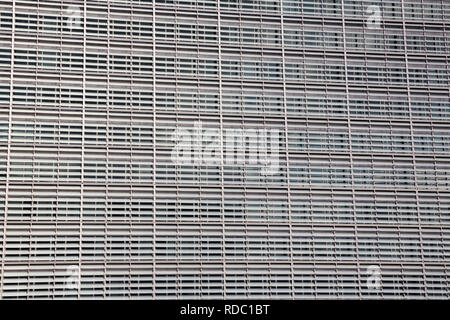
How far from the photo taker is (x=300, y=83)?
253 feet

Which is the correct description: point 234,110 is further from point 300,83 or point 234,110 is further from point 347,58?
point 347,58

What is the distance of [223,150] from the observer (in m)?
74.2

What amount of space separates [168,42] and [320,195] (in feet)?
74.7

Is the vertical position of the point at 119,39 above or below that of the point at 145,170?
above

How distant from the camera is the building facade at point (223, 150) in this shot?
229 feet

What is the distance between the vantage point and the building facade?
69.7 metres

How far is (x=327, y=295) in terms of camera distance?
73.7 meters

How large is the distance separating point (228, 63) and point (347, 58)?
45.0 ft
